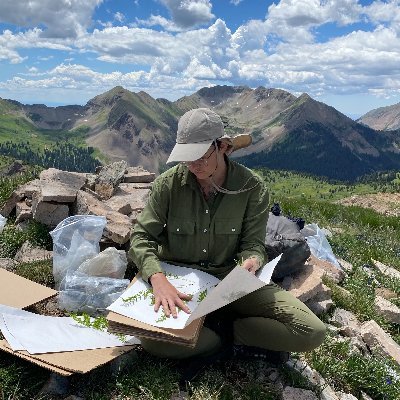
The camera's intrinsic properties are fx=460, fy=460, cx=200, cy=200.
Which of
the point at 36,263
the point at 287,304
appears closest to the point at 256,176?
the point at 287,304

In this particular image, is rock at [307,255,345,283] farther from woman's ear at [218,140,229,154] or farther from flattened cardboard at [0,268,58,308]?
flattened cardboard at [0,268,58,308]

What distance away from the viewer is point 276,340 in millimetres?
4980

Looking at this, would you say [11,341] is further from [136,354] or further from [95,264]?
[95,264]

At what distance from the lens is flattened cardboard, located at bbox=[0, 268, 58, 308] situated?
5.95 m

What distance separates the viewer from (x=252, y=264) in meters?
5.01

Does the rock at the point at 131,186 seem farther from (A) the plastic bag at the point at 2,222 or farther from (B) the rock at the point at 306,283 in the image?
(B) the rock at the point at 306,283

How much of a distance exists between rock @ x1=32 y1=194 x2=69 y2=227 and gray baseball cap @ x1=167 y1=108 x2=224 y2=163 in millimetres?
4681

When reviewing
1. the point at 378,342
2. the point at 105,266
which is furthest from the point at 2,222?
the point at 378,342

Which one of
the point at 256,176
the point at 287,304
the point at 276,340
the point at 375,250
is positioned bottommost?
the point at 375,250

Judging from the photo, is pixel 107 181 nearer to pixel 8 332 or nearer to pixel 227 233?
pixel 227 233

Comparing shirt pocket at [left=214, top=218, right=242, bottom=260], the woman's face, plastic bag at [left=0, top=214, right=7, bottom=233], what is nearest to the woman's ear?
the woman's face

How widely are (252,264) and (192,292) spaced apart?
73 cm

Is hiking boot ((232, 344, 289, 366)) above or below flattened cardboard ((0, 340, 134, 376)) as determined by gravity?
below

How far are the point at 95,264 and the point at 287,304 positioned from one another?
3.24 metres
